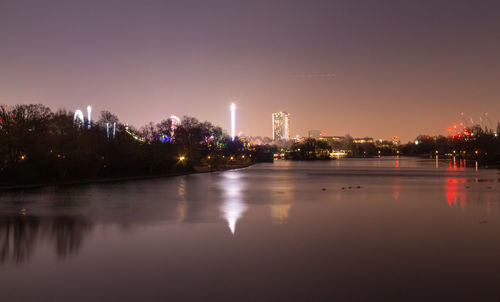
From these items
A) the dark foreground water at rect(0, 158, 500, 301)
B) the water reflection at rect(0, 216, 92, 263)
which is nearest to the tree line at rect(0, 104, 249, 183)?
the dark foreground water at rect(0, 158, 500, 301)

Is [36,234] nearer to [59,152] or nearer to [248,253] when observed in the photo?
[248,253]

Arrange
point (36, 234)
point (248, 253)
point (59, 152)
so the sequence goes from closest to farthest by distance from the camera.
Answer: point (248, 253)
point (36, 234)
point (59, 152)

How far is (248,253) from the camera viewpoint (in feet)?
36.6

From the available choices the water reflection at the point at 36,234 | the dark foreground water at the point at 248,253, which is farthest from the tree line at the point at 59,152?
the water reflection at the point at 36,234

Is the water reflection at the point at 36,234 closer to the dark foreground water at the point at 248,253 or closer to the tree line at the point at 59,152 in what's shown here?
the dark foreground water at the point at 248,253

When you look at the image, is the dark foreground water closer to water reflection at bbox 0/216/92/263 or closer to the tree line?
water reflection at bbox 0/216/92/263

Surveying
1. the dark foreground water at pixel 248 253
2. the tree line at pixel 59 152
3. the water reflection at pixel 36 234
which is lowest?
the dark foreground water at pixel 248 253

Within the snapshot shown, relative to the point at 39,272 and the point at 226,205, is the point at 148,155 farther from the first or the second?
the point at 39,272

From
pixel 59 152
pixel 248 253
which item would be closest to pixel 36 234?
pixel 248 253

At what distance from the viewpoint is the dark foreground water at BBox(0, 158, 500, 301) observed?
8133 millimetres

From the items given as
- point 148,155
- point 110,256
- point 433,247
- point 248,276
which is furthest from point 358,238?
point 148,155

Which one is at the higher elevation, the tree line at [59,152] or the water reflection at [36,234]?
the tree line at [59,152]

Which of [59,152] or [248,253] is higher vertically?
[59,152]

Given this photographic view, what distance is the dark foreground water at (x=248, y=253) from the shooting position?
26.7 ft
